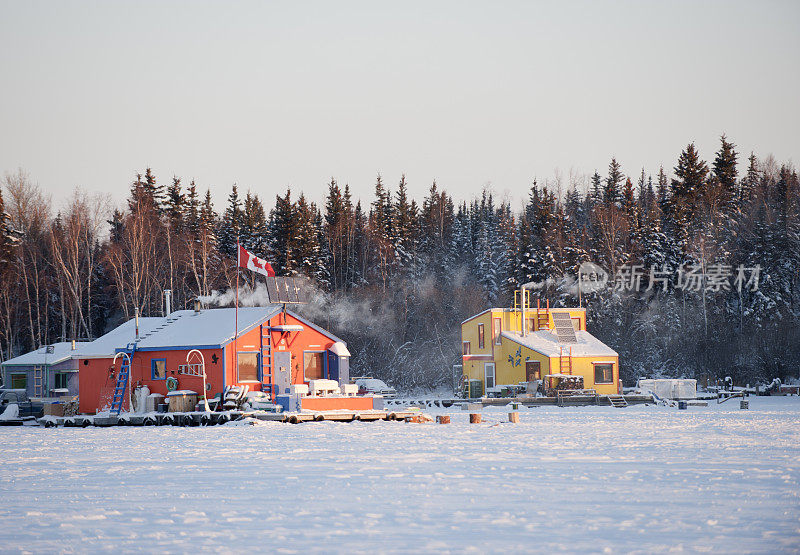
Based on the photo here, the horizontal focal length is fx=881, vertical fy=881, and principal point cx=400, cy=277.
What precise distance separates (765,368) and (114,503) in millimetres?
45962

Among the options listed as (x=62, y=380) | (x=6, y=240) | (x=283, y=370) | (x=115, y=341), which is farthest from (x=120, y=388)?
(x=6, y=240)

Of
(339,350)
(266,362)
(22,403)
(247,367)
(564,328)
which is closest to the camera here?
(247,367)

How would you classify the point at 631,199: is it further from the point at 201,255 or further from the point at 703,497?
the point at 703,497

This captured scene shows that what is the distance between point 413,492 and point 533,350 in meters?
30.8

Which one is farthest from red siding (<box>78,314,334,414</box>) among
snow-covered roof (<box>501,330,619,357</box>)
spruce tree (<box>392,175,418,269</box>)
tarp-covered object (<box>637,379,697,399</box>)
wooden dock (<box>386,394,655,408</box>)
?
spruce tree (<box>392,175,418,269</box>)

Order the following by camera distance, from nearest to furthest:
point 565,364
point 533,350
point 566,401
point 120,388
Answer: point 120,388, point 566,401, point 565,364, point 533,350

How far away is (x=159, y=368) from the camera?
34.6 m

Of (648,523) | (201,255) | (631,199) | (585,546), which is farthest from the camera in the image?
(631,199)

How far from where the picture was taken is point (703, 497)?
12.9m

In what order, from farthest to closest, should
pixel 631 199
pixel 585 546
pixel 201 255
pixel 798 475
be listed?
pixel 631 199, pixel 201 255, pixel 798 475, pixel 585 546

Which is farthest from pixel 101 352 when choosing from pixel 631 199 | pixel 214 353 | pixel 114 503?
pixel 631 199

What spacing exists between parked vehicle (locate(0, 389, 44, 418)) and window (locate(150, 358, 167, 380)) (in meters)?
7.12

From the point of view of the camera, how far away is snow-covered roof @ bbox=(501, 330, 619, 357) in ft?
146

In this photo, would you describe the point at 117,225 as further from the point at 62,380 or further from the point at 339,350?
the point at 339,350
